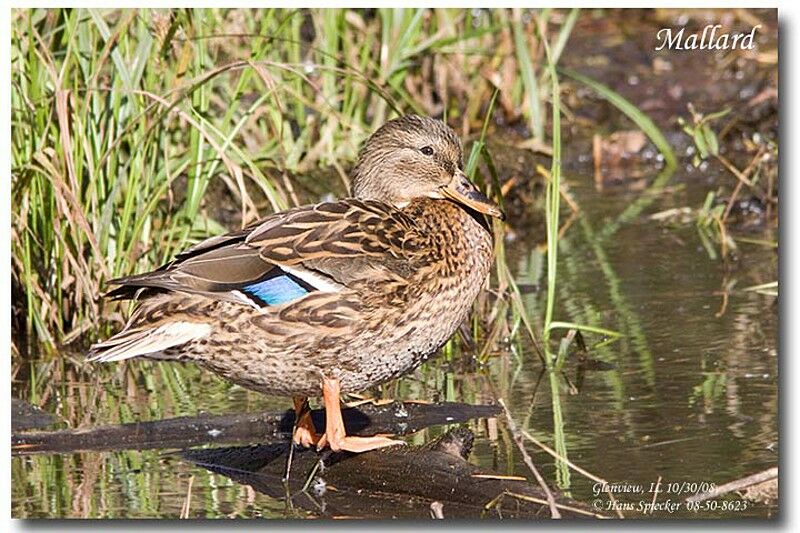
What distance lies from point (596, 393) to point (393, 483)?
1.35 meters

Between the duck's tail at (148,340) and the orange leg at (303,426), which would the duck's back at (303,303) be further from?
the orange leg at (303,426)

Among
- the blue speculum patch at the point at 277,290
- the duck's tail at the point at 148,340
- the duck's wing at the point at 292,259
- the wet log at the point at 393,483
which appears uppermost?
the duck's wing at the point at 292,259

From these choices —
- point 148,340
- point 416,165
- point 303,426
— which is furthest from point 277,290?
point 416,165

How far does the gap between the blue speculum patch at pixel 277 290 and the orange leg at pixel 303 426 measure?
1.48 ft

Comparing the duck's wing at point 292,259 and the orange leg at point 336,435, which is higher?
the duck's wing at point 292,259

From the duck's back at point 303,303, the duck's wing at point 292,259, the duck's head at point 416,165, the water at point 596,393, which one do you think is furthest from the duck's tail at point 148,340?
the duck's head at point 416,165

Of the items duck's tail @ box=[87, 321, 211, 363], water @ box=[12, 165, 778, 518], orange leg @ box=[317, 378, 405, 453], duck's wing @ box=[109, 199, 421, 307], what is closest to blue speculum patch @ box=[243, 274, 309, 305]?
duck's wing @ box=[109, 199, 421, 307]

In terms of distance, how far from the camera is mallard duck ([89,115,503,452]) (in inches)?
190

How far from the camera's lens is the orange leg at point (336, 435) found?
4.90 meters

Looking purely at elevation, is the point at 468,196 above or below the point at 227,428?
above

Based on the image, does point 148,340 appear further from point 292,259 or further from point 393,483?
point 393,483

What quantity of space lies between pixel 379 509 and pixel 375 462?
240 mm

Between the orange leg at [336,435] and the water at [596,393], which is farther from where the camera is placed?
the orange leg at [336,435]

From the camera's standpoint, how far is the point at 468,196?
548 cm
